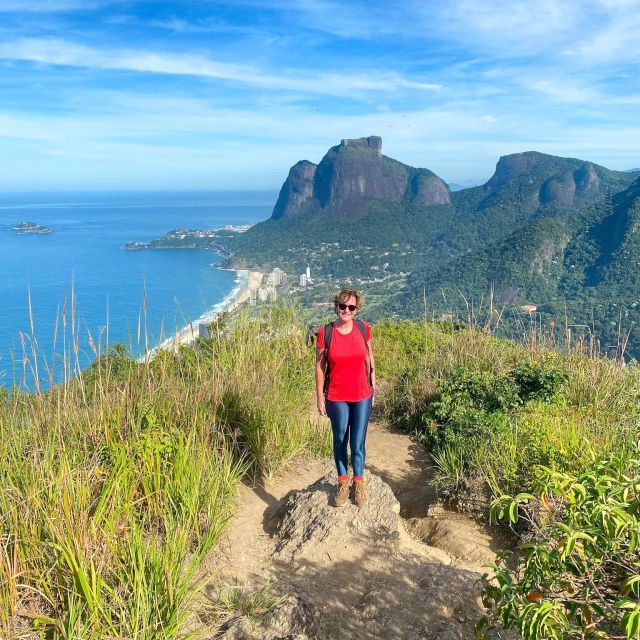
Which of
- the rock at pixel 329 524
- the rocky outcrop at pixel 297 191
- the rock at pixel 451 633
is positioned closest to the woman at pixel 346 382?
the rock at pixel 329 524

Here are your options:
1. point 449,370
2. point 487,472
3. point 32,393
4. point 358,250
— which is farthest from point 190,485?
point 358,250

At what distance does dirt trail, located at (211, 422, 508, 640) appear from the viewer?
288 cm

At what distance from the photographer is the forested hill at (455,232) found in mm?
71250

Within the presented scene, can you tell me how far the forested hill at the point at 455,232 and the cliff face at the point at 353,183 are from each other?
0.29 metres

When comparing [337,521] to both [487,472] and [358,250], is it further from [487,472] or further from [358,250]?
[358,250]

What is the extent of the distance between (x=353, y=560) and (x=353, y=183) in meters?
147

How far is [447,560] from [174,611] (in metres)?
2.08

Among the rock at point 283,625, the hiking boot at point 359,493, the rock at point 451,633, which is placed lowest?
the rock at point 451,633

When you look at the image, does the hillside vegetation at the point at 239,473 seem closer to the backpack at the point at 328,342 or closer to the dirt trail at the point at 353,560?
the dirt trail at the point at 353,560

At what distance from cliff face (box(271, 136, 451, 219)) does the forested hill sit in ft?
0.94

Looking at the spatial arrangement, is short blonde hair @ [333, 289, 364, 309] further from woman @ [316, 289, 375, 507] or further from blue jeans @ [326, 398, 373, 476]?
blue jeans @ [326, 398, 373, 476]

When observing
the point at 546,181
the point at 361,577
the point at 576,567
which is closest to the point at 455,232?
the point at 546,181

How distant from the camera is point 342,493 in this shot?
13.1 ft

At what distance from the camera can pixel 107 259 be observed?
9788 centimetres
